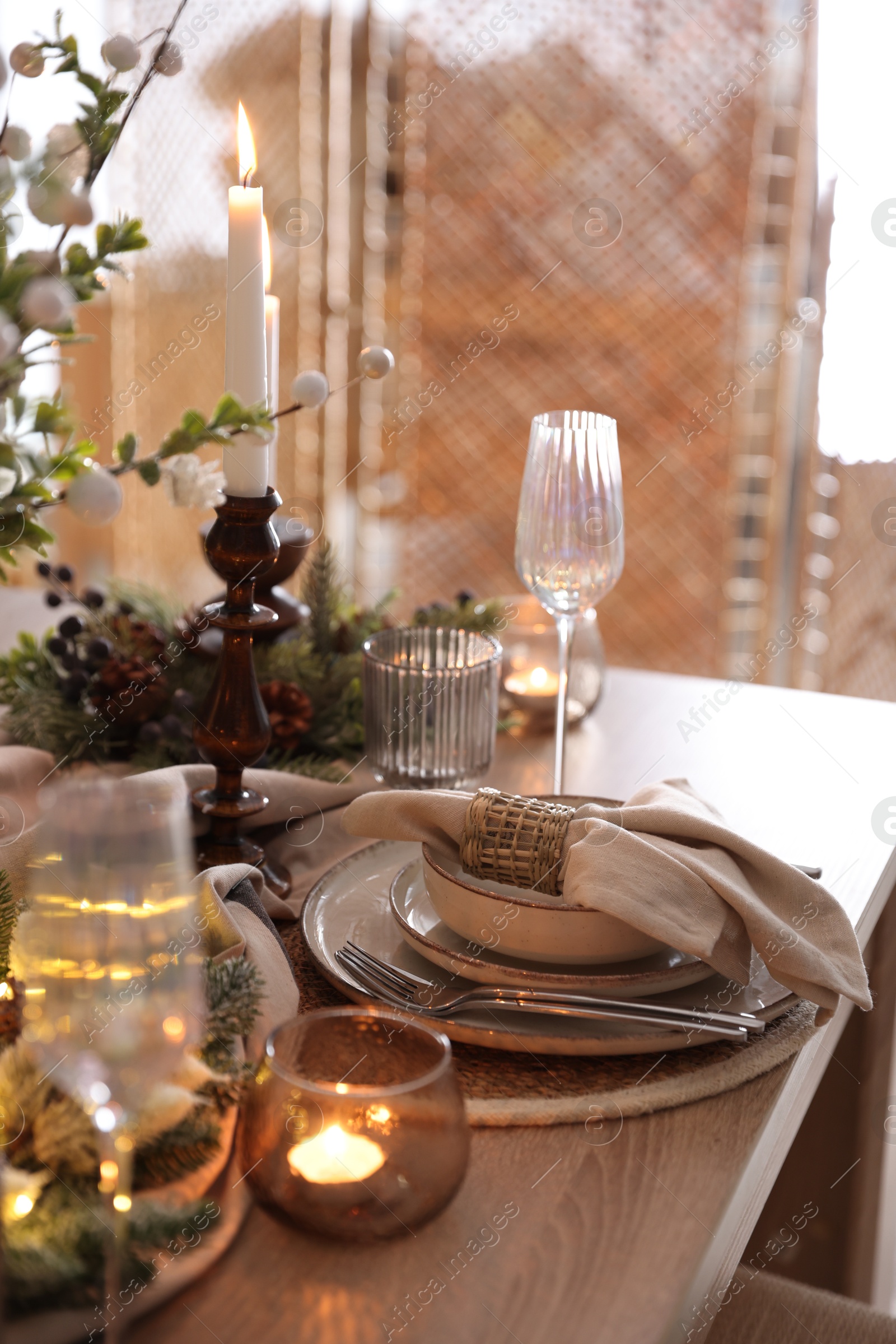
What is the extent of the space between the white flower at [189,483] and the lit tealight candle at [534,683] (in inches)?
20.1

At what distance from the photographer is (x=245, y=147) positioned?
69 cm

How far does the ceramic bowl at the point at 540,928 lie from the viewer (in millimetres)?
620

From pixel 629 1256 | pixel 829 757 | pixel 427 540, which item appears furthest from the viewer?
pixel 427 540

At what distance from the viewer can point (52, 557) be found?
3.11 meters

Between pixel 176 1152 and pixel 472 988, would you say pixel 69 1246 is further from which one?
pixel 472 988

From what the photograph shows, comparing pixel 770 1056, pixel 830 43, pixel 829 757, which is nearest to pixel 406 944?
pixel 770 1056

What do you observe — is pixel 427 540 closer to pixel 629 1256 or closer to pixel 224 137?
pixel 224 137

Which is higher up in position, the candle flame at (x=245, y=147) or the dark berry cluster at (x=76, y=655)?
the candle flame at (x=245, y=147)

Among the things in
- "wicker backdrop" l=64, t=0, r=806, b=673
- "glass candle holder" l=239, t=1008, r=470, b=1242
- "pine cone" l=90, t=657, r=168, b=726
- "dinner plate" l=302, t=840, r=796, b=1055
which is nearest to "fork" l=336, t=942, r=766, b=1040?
"dinner plate" l=302, t=840, r=796, b=1055

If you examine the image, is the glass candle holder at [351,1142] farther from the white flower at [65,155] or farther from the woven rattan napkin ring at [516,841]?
the white flower at [65,155]

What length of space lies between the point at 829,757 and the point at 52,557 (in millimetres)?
2498

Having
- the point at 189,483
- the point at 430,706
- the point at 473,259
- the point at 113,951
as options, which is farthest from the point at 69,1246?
the point at 473,259

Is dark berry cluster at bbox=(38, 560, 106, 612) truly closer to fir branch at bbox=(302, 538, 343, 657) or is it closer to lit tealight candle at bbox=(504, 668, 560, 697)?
fir branch at bbox=(302, 538, 343, 657)

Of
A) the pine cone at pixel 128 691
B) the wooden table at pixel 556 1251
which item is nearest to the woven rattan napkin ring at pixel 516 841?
the wooden table at pixel 556 1251
